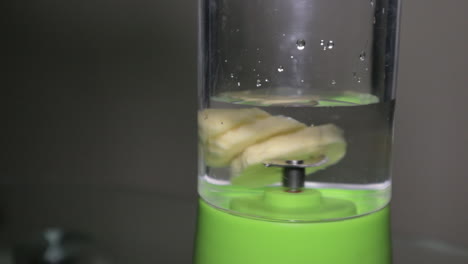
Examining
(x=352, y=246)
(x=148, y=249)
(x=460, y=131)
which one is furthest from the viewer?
(x=148, y=249)

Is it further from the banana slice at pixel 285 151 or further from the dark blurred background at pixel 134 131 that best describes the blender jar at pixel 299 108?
the dark blurred background at pixel 134 131

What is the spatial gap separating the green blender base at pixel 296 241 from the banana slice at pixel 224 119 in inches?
3.2

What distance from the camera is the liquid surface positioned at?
0.53m

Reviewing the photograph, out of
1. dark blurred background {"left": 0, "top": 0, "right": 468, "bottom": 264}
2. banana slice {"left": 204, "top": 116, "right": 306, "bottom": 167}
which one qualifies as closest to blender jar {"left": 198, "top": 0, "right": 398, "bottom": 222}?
banana slice {"left": 204, "top": 116, "right": 306, "bottom": 167}

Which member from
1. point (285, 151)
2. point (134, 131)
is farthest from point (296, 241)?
point (134, 131)

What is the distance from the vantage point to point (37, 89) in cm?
102

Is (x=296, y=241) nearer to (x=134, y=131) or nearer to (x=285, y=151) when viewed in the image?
(x=285, y=151)

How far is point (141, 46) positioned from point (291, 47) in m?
0.46

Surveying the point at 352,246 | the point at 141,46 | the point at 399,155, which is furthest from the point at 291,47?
the point at 141,46

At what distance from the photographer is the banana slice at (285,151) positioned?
1.73 ft

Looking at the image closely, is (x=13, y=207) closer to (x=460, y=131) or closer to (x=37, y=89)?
(x=37, y=89)

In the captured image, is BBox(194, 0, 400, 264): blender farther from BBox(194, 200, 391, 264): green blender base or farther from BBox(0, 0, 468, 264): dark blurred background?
BBox(0, 0, 468, 264): dark blurred background

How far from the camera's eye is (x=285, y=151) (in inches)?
20.7

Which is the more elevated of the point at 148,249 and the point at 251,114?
the point at 251,114
